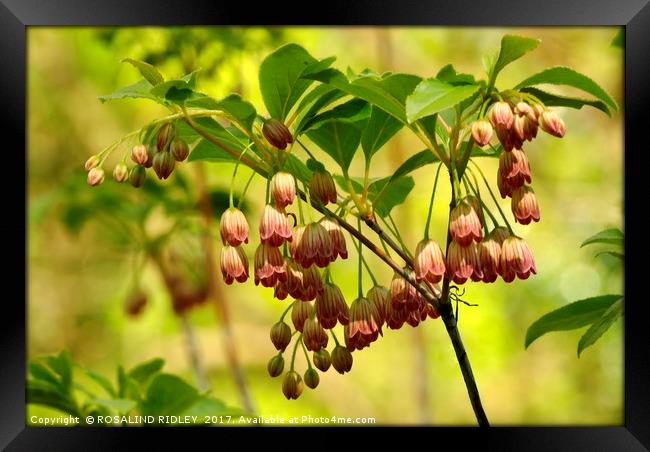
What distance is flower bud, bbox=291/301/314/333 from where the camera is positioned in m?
1.42

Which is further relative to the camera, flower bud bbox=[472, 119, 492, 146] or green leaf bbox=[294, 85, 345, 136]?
green leaf bbox=[294, 85, 345, 136]

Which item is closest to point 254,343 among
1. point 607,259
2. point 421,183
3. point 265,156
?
point 421,183

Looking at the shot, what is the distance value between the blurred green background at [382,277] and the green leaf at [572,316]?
8.71ft

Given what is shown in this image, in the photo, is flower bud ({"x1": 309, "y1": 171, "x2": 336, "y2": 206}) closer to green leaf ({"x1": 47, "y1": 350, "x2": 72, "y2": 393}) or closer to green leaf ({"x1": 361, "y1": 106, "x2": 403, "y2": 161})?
green leaf ({"x1": 361, "y1": 106, "x2": 403, "y2": 161})

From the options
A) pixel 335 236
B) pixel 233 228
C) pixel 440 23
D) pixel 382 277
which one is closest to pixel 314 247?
pixel 335 236

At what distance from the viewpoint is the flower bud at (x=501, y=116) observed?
1154mm

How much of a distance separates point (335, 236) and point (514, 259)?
0.85 feet

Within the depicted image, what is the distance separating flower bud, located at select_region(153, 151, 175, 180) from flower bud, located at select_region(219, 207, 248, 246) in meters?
0.11

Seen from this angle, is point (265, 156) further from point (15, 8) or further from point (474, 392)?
point (15, 8)

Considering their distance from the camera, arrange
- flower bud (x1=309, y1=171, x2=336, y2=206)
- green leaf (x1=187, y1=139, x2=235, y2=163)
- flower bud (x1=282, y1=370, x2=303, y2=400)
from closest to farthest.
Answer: flower bud (x1=309, y1=171, x2=336, y2=206) → green leaf (x1=187, y1=139, x2=235, y2=163) → flower bud (x1=282, y1=370, x2=303, y2=400)

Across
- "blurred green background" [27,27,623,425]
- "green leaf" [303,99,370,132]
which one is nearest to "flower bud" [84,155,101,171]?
"green leaf" [303,99,370,132]

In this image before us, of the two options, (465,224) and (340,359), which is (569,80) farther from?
(340,359)

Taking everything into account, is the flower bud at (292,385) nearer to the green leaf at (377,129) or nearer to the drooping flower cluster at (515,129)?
the green leaf at (377,129)

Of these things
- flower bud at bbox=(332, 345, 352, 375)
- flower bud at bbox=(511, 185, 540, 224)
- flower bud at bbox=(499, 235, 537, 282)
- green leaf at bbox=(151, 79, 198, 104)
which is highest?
green leaf at bbox=(151, 79, 198, 104)
